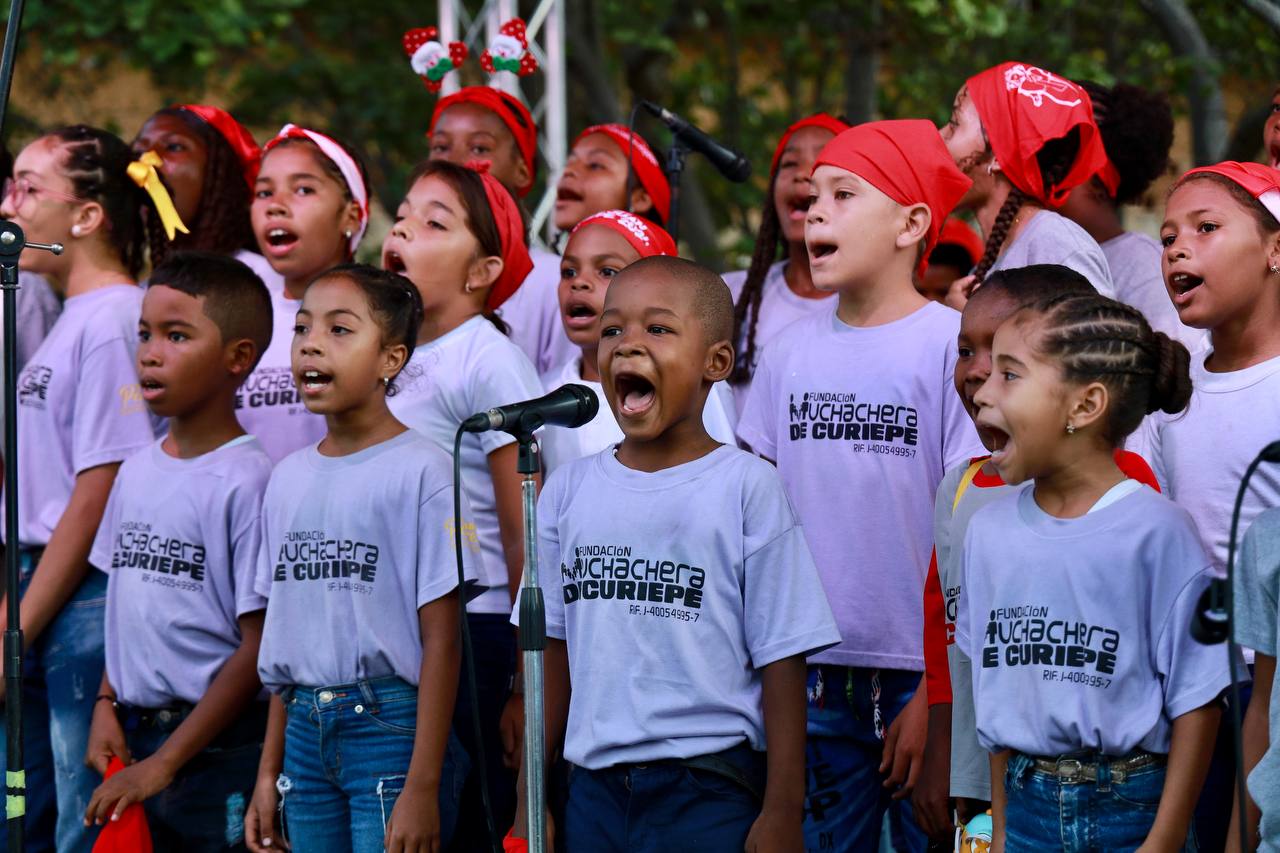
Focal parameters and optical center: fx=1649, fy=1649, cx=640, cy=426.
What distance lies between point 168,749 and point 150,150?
2.03 m

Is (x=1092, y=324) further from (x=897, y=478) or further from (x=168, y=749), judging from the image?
(x=168, y=749)

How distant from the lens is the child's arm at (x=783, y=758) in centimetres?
305

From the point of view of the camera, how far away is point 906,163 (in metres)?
3.72

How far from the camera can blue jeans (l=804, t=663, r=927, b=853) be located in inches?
138

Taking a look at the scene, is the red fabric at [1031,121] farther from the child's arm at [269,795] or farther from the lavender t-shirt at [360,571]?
the child's arm at [269,795]

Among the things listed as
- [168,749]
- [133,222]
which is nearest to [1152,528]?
[168,749]

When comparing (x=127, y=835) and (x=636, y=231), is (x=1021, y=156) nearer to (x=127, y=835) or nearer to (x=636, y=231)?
(x=636, y=231)

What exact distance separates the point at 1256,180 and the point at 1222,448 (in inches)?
22.4

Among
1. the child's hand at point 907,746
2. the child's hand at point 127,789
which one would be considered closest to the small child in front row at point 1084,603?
the child's hand at point 907,746

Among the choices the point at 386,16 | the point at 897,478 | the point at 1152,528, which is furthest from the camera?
the point at 386,16

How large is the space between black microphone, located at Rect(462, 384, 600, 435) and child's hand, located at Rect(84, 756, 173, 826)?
142 cm

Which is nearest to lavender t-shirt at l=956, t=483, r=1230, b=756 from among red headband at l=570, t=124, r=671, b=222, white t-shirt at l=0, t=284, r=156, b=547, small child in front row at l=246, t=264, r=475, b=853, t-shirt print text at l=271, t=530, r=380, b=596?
small child in front row at l=246, t=264, r=475, b=853

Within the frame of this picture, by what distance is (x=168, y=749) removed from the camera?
385cm

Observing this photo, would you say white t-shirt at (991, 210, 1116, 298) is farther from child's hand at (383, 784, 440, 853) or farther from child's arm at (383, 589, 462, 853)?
child's hand at (383, 784, 440, 853)
